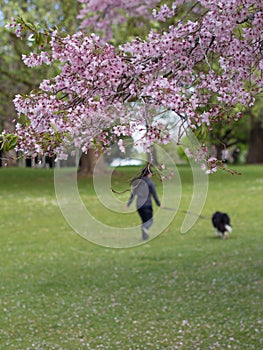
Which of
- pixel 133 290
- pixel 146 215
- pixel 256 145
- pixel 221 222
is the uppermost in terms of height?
pixel 256 145

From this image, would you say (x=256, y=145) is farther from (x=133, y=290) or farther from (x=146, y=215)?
(x=133, y=290)

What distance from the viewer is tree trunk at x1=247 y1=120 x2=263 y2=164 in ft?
165

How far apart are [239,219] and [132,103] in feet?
52.7

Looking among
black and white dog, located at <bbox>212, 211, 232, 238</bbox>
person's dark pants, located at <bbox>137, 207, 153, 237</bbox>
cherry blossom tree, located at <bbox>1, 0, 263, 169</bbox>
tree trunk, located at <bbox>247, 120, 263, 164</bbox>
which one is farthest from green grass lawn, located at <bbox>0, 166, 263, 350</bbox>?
tree trunk, located at <bbox>247, 120, 263, 164</bbox>

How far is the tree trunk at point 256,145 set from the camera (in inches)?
1980

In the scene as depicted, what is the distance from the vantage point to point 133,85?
4422 millimetres

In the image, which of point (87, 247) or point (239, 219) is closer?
point (87, 247)

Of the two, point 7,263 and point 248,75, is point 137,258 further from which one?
point 248,75

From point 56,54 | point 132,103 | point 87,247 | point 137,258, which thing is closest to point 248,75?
point 132,103

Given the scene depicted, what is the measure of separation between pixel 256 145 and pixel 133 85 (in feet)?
157

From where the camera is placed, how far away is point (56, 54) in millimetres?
4480

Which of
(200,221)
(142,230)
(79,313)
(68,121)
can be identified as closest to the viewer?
(68,121)

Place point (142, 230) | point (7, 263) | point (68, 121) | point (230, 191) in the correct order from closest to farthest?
point (68, 121), point (7, 263), point (142, 230), point (230, 191)

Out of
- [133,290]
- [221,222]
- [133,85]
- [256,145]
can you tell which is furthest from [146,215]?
[256,145]
